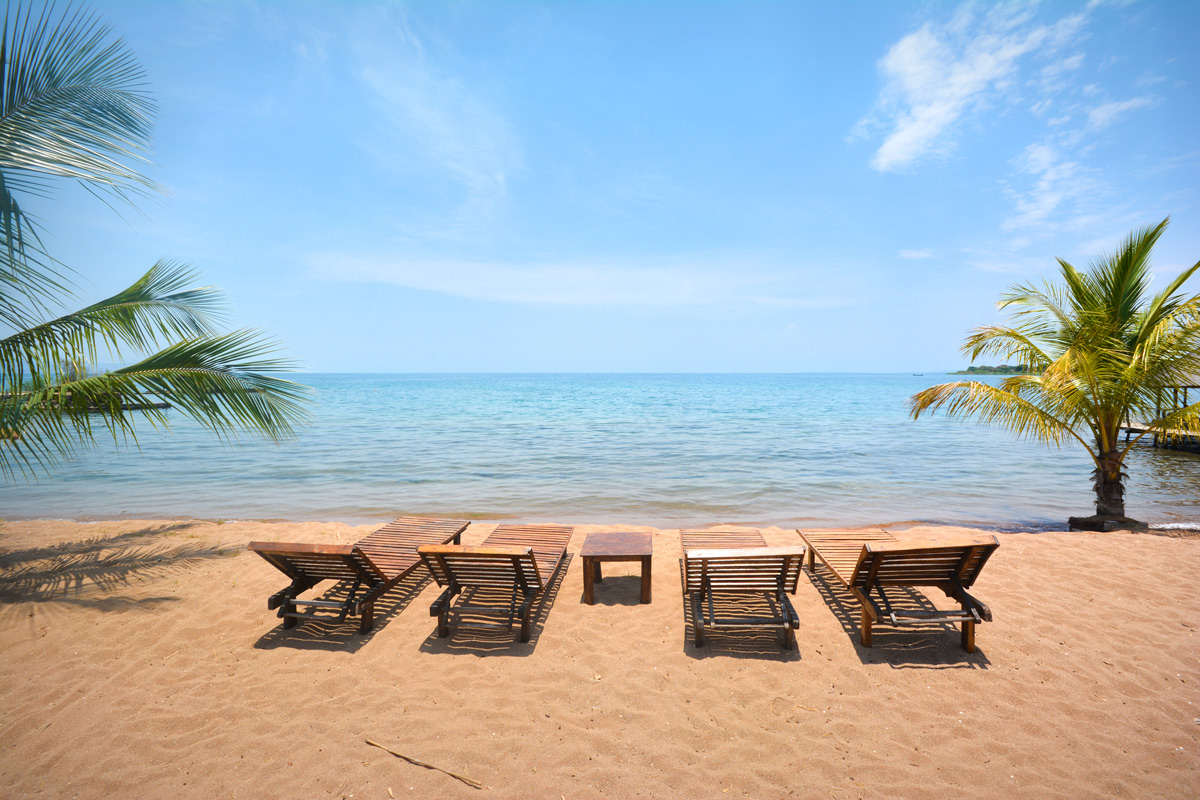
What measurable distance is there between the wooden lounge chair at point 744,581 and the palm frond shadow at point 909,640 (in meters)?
0.62

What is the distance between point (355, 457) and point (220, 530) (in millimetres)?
8910

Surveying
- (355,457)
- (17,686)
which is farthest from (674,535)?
(355,457)

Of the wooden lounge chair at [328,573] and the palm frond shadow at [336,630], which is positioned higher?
the wooden lounge chair at [328,573]

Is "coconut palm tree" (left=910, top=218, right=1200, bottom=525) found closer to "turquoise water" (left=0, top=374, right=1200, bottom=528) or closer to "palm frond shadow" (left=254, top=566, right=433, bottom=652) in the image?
"turquoise water" (left=0, top=374, right=1200, bottom=528)

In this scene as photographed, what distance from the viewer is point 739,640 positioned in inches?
190

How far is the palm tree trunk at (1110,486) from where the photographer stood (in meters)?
8.72

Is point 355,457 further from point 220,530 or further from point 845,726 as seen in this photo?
point 845,726

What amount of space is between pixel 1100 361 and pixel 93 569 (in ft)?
47.7

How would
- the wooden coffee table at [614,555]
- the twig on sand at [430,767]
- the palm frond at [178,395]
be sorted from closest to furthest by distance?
1. the twig on sand at [430,767]
2. the palm frond at [178,395]
3. the wooden coffee table at [614,555]

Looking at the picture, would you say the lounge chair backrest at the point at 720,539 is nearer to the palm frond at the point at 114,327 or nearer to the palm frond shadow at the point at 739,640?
the palm frond shadow at the point at 739,640

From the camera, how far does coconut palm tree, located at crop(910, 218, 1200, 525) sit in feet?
25.4

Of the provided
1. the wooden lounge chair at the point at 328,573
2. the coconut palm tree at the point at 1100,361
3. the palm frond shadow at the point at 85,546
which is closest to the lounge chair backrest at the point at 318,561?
the wooden lounge chair at the point at 328,573

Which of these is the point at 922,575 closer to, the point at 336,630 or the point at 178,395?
the point at 336,630

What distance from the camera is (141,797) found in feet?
10.1
